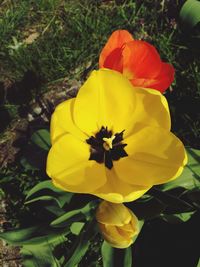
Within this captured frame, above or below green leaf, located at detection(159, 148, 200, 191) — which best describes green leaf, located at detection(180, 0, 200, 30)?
above

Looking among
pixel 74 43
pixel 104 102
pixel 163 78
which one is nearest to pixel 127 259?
pixel 104 102

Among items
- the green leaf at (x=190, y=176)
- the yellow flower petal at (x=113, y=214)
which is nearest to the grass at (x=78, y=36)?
the green leaf at (x=190, y=176)

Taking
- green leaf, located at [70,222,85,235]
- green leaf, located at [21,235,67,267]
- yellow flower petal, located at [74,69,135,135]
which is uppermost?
yellow flower petal, located at [74,69,135,135]

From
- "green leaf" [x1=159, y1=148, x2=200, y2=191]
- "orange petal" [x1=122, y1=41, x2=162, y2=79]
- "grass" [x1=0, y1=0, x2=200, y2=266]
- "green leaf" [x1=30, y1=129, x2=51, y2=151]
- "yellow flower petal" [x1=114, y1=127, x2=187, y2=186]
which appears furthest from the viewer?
"grass" [x1=0, y1=0, x2=200, y2=266]

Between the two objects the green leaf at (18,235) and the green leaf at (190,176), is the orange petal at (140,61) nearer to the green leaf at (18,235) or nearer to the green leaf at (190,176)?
the green leaf at (190,176)

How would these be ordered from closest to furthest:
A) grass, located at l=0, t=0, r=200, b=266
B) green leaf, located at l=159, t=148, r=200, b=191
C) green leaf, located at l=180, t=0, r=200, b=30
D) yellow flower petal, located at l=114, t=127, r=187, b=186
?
yellow flower petal, located at l=114, t=127, r=187, b=186 < green leaf, located at l=159, t=148, r=200, b=191 < green leaf, located at l=180, t=0, r=200, b=30 < grass, located at l=0, t=0, r=200, b=266

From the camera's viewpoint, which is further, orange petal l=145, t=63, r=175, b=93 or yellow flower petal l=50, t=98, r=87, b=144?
orange petal l=145, t=63, r=175, b=93

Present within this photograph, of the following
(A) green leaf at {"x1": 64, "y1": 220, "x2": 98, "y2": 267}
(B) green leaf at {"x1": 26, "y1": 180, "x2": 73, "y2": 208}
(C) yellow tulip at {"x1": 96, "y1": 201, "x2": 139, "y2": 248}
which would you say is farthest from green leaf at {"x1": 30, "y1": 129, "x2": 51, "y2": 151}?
(C) yellow tulip at {"x1": 96, "y1": 201, "x2": 139, "y2": 248}

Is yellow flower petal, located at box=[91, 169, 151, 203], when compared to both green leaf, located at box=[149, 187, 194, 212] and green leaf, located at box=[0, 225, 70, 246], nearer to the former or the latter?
green leaf, located at box=[149, 187, 194, 212]

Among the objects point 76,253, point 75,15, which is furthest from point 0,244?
point 75,15
